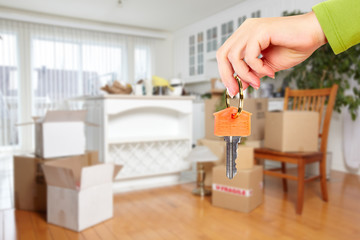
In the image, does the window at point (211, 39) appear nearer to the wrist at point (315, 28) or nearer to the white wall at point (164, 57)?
the white wall at point (164, 57)

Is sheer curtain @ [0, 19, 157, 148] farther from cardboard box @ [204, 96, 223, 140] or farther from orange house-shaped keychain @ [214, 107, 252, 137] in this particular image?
orange house-shaped keychain @ [214, 107, 252, 137]

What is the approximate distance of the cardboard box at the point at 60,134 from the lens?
1.87m

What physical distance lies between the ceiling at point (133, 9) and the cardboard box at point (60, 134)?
3.14 metres

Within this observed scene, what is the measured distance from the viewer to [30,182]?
77.0 inches

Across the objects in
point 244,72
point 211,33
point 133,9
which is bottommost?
point 244,72

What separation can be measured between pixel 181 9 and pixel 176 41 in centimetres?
138

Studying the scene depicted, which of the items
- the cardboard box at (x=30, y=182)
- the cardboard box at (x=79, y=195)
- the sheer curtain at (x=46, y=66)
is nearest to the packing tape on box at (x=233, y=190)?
the cardboard box at (x=79, y=195)

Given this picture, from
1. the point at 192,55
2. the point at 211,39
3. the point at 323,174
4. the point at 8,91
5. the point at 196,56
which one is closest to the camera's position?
the point at 323,174

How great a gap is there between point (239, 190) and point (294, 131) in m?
0.56

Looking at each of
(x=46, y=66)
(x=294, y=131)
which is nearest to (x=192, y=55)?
(x=46, y=66)

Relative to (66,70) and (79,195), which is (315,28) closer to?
(79,195)

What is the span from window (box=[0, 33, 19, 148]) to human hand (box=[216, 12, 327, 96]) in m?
5.39

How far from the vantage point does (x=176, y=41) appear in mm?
6230

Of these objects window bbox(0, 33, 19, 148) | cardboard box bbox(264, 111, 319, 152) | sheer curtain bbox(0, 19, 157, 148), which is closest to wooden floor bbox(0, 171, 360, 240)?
cardboard box bbox(264, 111, 319, 152)
